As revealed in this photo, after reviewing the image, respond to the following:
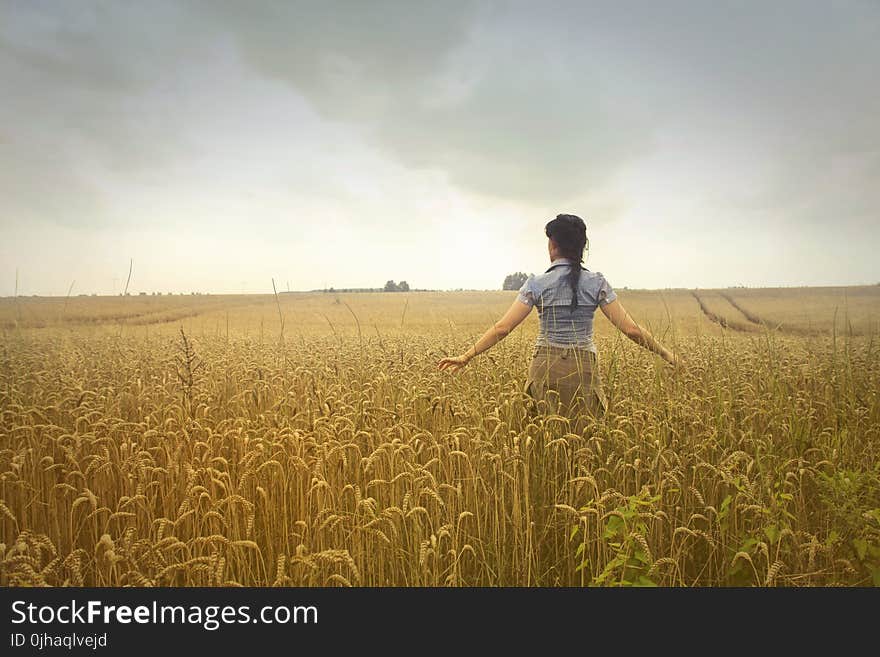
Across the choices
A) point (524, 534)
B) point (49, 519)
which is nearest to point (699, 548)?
point (524, 534)

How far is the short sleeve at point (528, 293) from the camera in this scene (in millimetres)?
3473

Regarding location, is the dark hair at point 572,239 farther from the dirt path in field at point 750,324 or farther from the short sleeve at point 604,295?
the dirt path in field at point 750,324

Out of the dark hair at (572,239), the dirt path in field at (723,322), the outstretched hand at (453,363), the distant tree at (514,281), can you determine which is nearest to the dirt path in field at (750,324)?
the dirt path in field at (723,322)

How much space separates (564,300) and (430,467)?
144cm

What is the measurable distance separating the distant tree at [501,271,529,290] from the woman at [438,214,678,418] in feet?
3.18

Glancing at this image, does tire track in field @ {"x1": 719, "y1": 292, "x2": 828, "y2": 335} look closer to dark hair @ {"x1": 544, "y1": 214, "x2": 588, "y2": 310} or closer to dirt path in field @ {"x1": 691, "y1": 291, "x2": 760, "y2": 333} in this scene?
dirt path in field @ {"x1": 691, "y1": 291, "x2": 760, "y2": 333}

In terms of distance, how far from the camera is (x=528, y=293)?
3.49 meters

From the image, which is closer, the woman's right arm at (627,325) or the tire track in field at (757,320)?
the woman's right arm at (627,325)

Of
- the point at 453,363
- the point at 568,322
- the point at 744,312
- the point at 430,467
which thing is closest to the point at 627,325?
the point at 568,322

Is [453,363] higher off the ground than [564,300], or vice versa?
[564,300]

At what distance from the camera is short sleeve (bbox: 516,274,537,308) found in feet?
11.4

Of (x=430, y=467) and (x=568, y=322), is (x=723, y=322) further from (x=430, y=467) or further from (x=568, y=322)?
(x=430, y=467)

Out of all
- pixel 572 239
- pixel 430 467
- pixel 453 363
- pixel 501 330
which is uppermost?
pixel 572 239
